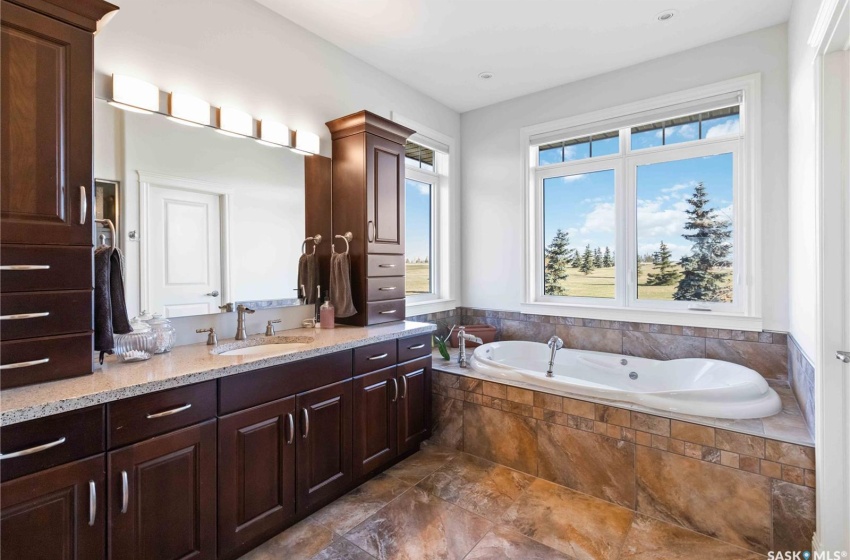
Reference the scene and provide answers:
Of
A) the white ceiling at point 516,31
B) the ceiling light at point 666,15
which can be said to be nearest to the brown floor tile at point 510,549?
the white ceiling at point 516,31

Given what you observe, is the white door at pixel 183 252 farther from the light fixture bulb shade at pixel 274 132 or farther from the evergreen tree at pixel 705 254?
the evergreen tree at pixel 705 254

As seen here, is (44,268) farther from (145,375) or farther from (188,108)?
(188,108)

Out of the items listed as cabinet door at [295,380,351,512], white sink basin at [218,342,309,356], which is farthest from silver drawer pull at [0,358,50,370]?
cabinet door at [295,380,351,512]

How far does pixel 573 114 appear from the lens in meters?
3.50

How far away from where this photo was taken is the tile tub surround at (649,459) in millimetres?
1840

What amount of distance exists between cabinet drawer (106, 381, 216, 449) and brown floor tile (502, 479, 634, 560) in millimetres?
1561

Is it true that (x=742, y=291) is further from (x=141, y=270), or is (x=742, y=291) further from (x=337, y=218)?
(x=141, y=270)

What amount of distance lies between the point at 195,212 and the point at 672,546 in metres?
2.86

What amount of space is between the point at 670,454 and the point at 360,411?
1642mm

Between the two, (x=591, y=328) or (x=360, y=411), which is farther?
(x=591, y=328)

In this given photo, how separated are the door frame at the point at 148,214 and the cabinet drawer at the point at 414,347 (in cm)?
106

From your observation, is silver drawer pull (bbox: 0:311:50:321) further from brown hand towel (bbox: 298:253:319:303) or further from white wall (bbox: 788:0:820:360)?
white wall (bbox: 788:0:820:360)

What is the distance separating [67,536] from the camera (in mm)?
1300

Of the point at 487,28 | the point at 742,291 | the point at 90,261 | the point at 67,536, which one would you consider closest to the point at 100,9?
the point at 90,261
